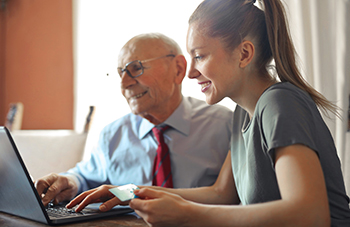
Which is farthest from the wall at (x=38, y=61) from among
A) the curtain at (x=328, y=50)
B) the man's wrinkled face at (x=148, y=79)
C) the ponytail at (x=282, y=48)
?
the ponytail at (x=282, y=48)

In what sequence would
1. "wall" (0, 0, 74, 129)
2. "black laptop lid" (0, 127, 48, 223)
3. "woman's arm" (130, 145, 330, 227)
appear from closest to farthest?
"woman's arm" (130, 145, 330, 227), "black laptop lid" (0, 127, 48, 223), "wall" (0, 0, 74, 129)

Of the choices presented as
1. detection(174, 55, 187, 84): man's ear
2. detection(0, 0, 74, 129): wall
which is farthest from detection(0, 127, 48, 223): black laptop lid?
detection(0, 0, 74, 129): wall

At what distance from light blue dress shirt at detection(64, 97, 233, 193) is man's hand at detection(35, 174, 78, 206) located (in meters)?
0.16

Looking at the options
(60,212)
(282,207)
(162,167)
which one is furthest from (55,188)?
(282,207)

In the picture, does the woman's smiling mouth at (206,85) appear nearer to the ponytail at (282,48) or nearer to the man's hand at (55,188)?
the ponytail at (282,48)

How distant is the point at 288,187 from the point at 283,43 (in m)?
0.44

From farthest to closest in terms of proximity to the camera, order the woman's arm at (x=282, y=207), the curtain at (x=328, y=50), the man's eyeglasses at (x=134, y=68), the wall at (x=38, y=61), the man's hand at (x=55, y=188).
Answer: the wall at (x=38, y=61) < the man's eyeglasses at (x=134, y=68) < the curtain at (x=328, y=50) < the man's hand at (x=55, y=188) < the woman's arm at (x=282, y=207)

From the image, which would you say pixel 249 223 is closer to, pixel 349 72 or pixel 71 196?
pixel 71 196

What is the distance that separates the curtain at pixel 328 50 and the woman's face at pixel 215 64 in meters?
0.64

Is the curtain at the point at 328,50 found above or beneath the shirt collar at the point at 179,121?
above

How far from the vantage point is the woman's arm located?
58 cm

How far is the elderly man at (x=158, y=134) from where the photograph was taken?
4.70 ft

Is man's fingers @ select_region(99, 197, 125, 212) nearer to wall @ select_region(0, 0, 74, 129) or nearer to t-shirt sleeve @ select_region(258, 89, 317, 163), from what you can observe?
t-shirt sleeve @ select_region(258, 89, 317, 163)

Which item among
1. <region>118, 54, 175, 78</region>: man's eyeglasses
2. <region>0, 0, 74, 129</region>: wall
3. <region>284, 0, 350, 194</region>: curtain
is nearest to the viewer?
<region>284, 0, 350, 194</region>: curtain
